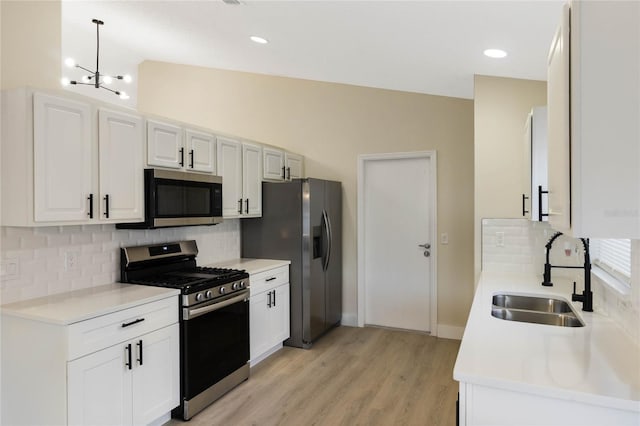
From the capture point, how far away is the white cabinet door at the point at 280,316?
3.95m

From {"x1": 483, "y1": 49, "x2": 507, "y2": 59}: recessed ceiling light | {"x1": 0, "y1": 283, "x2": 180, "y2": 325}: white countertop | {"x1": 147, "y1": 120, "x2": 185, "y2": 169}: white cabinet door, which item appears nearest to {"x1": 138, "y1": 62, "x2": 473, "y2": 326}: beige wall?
{"x1": 483, "y1": 49, "x2": 507, "y2": 59}: recessed ceiling light

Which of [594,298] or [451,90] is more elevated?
[451,90]

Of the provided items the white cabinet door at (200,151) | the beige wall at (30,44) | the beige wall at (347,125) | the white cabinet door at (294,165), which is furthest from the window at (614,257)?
the beige wall at (30,44)

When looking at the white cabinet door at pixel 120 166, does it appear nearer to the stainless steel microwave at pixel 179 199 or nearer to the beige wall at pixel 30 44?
the stainless steel microwave at pixel 179 199

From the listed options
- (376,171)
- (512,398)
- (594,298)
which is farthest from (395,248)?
(512,398)

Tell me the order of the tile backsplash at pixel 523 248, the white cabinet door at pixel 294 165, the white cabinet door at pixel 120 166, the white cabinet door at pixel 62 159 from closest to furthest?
the white cabinet door at pixel 62 159 < the white cabinet door at pixel 120 166 < the tile backsplash at pixel 523 248 < the white cabinet door at pixel 294 165

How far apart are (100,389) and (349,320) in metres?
3.17

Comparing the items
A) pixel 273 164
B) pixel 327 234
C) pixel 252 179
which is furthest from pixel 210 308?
pixel 273 164

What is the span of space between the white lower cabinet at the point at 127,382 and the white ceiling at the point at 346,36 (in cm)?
225

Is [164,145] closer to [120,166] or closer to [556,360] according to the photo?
[120,166]

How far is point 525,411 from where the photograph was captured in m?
1.37

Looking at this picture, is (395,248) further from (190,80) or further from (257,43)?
(190,80)

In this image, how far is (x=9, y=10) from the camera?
2578mm

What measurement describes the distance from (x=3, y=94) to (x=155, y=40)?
241 cm
